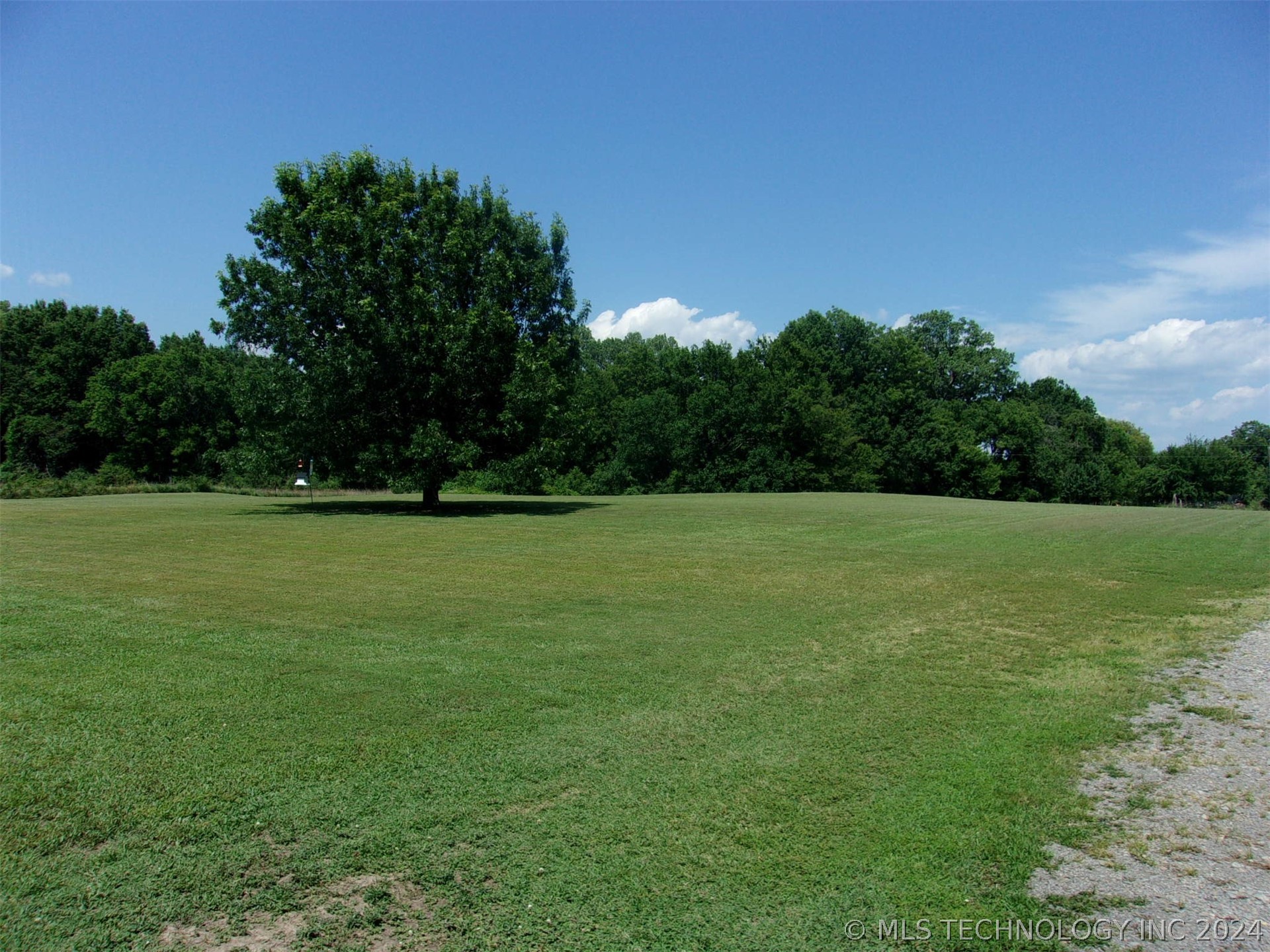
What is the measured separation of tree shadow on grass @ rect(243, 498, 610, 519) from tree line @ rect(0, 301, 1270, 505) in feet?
65.9

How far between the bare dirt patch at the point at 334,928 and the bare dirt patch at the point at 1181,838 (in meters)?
3.06

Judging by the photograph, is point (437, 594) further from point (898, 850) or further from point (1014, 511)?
point (1014, 511)

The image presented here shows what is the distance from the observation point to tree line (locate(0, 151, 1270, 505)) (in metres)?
27.7

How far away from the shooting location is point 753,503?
120 feet

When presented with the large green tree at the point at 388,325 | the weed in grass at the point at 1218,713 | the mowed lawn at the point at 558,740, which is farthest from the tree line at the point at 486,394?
the weed in grass at the point at 1218,713

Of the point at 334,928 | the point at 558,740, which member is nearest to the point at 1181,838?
the point at 558,740

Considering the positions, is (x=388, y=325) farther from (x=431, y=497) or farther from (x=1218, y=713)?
(x=1218, y=713)

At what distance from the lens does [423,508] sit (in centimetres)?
3025

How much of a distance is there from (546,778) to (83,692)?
4.39m

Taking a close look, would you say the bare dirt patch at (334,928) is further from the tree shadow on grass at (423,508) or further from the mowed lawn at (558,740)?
the tree shadow on grass at (423,508)

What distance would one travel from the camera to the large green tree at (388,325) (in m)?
27.2

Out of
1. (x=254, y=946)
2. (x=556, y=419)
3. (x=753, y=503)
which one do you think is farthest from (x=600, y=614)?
(x=753, y=503)

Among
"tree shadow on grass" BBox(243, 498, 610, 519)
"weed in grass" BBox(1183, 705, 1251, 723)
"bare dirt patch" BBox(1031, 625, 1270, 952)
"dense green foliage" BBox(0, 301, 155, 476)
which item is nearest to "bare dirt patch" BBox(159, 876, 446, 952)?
"bare dirt patch" BBox(1031, 625, 1270, 952)

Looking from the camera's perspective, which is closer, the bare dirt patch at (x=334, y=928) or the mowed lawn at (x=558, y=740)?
the bare dirt patch at (x=334, y=928)
